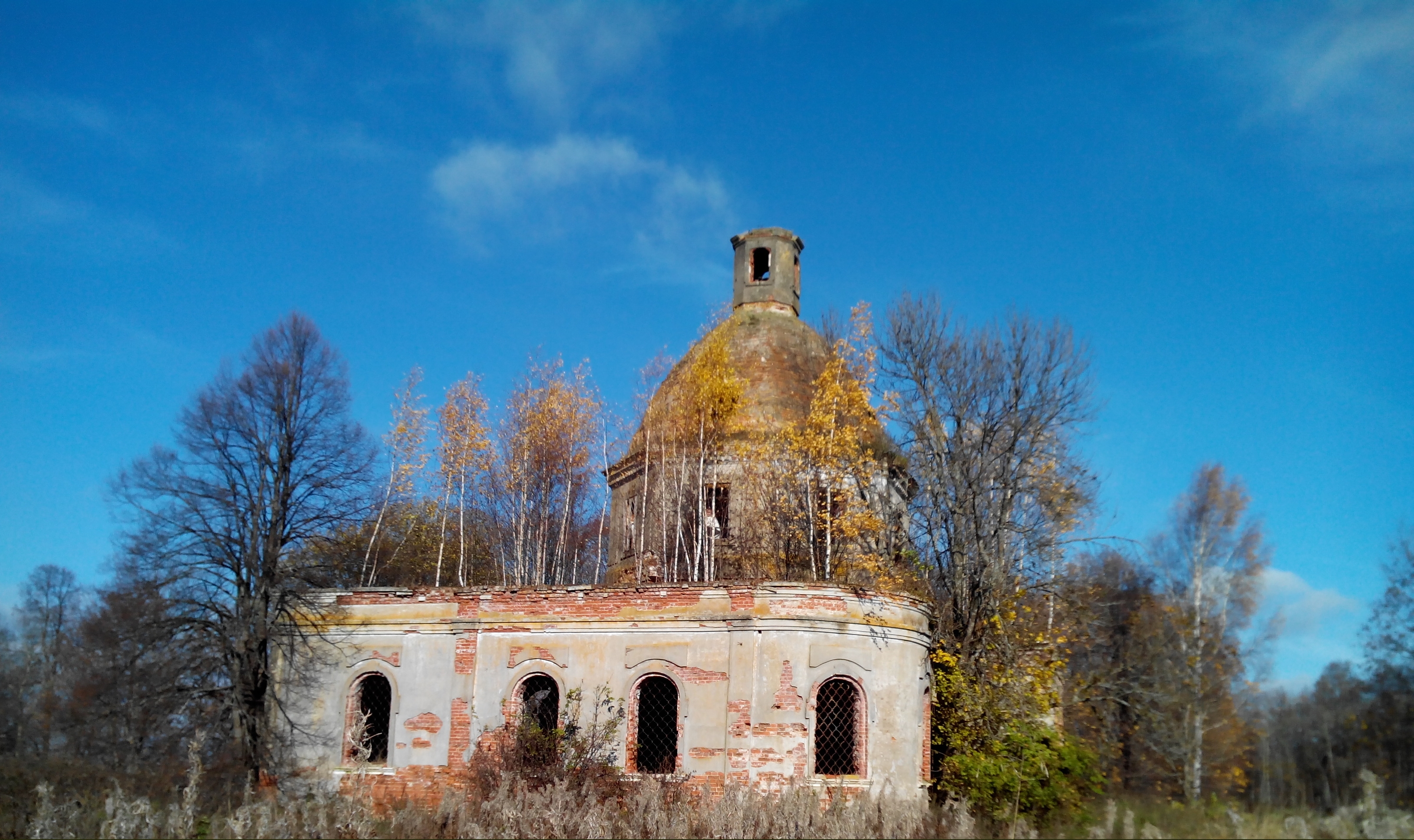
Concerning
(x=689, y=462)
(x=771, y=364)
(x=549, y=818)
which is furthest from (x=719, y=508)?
(x=549, y=818)

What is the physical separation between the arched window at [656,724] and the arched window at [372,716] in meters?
4.33

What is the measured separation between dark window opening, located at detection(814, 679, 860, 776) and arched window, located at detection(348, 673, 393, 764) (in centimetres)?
721

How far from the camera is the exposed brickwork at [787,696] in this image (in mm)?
15078

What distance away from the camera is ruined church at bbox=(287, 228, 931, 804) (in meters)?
15.2

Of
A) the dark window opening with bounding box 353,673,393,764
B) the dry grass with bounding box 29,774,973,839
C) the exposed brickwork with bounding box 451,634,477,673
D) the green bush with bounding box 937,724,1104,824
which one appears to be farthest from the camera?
the dark window opening with bounding box 353,673,393,764

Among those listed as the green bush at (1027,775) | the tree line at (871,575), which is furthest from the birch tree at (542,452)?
the green bush at (1027,775)

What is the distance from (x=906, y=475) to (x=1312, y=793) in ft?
30.2

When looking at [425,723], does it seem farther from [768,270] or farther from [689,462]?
[768,270]

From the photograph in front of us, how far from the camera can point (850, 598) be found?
15.6 m

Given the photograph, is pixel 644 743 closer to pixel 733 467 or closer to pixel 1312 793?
pixel 733 467

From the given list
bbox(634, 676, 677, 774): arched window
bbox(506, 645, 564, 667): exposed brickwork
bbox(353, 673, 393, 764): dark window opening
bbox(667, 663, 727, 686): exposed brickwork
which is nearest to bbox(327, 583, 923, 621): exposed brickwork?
bbox(506, 645, 564, 667): exposed brickwork

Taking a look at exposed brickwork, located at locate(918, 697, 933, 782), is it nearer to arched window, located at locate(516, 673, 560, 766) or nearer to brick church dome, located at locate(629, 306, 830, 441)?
arched window, located at locate(516, 673, 560, 766)

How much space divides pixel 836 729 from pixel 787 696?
1.08 m

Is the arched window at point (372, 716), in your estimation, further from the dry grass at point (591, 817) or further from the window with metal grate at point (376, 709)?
the dry grass at point (591, 817)
